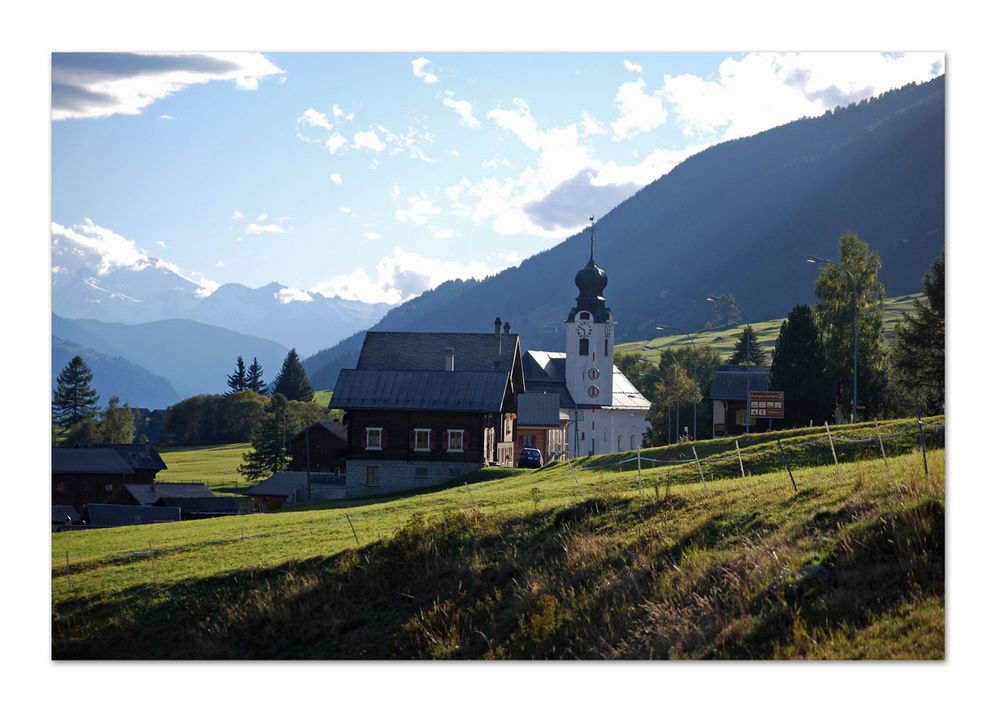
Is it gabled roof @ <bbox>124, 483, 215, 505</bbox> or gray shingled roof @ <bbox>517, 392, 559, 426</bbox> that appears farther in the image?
gray shingled roof @ <bbox>517, 392, 559, 426</bbox>

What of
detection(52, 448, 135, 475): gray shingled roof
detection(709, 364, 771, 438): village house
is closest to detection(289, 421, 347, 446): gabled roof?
detection(52, 448, 135, 475): gray shingled roof

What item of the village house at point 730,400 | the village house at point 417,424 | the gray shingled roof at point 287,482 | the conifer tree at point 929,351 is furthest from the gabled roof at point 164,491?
the village house at point 730,400

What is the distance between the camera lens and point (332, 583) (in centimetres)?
1914

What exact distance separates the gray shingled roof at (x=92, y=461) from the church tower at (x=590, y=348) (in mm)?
71198

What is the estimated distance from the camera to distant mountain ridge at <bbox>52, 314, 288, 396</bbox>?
21.8 metres

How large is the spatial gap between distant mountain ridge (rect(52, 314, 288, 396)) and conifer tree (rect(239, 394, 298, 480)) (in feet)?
5.25

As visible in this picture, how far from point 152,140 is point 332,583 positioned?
906cm

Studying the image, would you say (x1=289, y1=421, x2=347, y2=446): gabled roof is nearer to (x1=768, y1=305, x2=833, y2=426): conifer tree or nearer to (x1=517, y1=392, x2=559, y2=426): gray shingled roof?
(x1=768, y1=305, x2=833, y2=426): conifer tree

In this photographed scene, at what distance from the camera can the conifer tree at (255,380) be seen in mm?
32625

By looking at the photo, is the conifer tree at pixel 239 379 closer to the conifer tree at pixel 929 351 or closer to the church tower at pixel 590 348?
the conifer tree at pixel 929 351

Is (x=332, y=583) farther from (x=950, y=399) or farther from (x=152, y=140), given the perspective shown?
(x=950, y=399)

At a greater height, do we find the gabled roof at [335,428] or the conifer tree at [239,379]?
the conifer tree at [239,379]
